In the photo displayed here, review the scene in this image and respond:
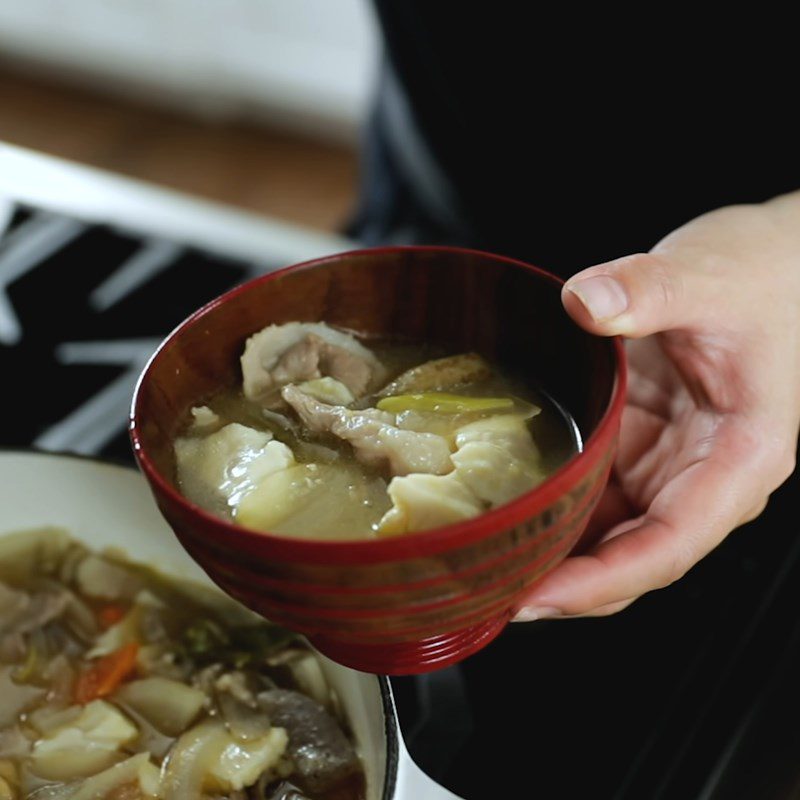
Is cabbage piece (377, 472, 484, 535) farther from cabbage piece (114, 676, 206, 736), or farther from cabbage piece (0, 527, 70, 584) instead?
cabbage piece (0, 527, 70, 584)

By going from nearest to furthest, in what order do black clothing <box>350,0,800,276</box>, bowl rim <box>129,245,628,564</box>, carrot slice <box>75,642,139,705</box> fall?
bowl rim <box>129,245,628,564</box>, carrot slice <box>75,642,139,705</box>, black clothing <box>350,0,800,276</box>

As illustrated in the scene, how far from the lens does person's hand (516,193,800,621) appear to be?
3.00ft

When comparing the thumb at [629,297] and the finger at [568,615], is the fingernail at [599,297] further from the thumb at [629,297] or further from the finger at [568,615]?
the finger at [568,615]

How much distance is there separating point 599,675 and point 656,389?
0.31 metres

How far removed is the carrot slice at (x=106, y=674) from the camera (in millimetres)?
984

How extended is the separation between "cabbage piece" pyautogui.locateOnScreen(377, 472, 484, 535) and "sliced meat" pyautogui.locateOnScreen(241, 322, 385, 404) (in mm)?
203

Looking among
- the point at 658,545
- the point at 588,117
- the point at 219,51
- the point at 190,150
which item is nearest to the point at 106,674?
the point at 658,545

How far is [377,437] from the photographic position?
83 cm

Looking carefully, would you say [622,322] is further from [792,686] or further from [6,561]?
[6,561]

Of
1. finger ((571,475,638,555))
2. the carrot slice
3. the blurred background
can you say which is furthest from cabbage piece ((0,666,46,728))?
the blurred background

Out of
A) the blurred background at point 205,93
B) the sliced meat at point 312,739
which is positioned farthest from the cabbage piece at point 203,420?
the blurred background at point 205,93

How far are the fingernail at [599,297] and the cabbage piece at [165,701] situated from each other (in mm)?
492

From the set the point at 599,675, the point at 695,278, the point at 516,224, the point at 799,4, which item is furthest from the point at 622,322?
the point at 516,224

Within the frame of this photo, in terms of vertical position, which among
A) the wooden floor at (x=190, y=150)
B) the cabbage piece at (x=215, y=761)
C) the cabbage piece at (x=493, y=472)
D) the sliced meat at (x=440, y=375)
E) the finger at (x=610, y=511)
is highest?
the cabbage piece at (x=493, y=472)
